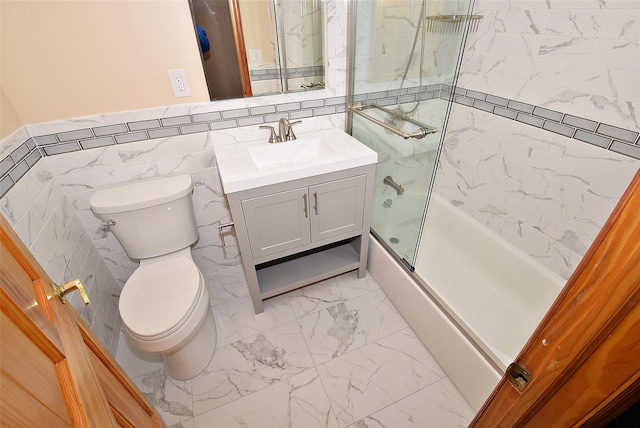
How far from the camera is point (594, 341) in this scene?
445 millimetres

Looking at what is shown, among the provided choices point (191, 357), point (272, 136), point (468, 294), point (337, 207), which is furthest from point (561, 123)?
point (191, 357)

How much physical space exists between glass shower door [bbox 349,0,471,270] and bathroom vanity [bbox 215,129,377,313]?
0.58 feet

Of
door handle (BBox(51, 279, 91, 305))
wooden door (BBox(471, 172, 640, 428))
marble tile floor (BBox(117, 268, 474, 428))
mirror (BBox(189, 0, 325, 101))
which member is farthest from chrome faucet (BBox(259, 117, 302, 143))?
wooden door (BBox(471, 172, 640, 428))

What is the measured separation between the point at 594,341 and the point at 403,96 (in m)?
1.34

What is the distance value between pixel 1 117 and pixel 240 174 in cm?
86

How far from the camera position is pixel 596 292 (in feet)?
1.42

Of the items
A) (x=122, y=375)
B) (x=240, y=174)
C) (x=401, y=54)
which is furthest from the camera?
(x=401, y=54)

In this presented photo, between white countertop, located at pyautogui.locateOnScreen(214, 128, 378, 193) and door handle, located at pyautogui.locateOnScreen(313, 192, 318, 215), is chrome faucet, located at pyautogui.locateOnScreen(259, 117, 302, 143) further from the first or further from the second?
door handle, located at pyautogui.locateOnScreen(313, 192, 318, 215)

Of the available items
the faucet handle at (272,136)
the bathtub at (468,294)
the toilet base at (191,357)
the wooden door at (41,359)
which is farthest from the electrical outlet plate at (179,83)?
the bathtub at (468,294)

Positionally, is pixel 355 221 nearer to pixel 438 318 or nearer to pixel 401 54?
pixel 438 318

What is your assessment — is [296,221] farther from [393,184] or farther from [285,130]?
[393,184]

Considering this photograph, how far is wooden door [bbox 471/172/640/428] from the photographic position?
1.29ft

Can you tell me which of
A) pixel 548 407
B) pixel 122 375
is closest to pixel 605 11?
pixel 548 407

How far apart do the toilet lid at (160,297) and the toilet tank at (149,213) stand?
0.10 m
